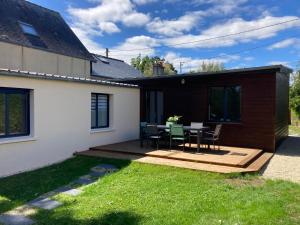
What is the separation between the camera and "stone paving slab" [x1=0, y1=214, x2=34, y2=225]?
4.97 m

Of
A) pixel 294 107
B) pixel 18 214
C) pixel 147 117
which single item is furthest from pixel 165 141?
pixel 294 107

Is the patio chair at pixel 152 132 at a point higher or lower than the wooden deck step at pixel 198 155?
higher

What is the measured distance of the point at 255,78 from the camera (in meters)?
11.4

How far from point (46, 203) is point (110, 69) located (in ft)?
61.1

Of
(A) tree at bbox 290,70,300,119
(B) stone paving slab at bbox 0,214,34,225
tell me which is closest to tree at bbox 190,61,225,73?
(A) tree at bbox 290,70,300,119

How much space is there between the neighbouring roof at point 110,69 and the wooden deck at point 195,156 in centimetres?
1106

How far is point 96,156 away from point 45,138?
1.70 metres

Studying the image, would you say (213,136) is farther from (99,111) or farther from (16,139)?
(16,139)

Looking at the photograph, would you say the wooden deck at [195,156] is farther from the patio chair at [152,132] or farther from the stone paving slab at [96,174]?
the stone paving slab at [96,174]

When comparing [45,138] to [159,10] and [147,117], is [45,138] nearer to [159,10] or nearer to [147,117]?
[147,117]

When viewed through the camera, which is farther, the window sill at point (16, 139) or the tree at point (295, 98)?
the tree at point (295, 98)

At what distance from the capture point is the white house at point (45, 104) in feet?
27.0

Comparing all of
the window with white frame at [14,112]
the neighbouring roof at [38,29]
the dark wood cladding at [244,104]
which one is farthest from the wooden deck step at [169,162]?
the neighbouring roof at [38,29]

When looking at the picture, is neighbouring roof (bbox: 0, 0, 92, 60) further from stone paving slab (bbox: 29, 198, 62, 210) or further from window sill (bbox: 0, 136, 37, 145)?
stone paving slab (bbox: 29, 198, 62, 210)
